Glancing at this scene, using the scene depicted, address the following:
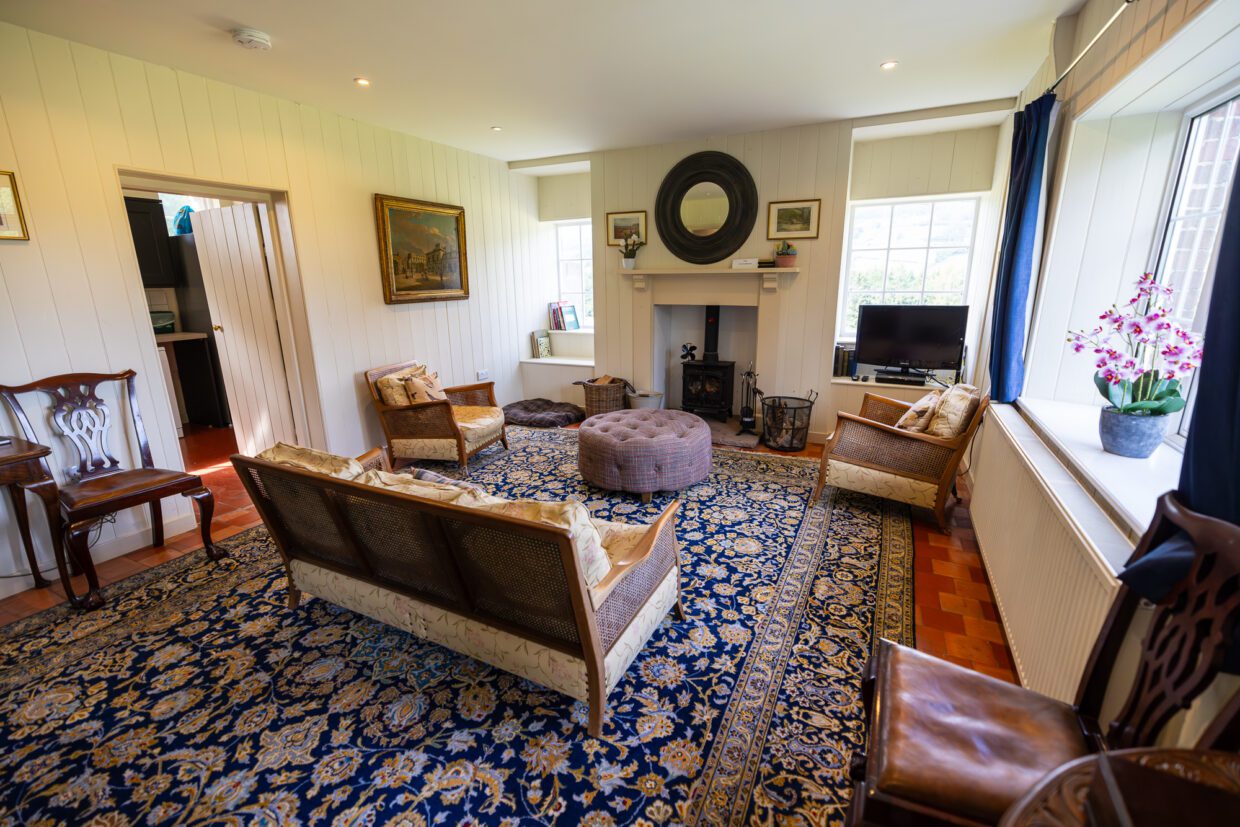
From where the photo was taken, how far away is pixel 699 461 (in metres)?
3.60

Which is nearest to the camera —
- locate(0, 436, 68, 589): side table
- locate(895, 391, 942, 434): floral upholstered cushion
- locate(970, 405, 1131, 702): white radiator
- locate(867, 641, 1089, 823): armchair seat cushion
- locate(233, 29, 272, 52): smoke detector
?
locate(867, 641, 1089, 823): armchair seat cushion

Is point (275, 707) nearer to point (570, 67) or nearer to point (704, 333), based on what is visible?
point (570, 67)

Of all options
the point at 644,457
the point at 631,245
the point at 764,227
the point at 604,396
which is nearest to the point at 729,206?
the point at 764,227

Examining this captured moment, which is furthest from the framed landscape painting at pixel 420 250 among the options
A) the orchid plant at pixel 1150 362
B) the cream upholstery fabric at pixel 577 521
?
the orchid plant at pixel 1150 362

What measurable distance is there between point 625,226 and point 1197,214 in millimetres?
3937

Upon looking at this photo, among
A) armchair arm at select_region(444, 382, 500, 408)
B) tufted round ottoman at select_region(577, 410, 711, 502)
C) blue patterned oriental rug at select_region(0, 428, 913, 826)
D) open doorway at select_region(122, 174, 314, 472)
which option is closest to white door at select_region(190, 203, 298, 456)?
open doorway at select_region(122, 174, 314, 472)

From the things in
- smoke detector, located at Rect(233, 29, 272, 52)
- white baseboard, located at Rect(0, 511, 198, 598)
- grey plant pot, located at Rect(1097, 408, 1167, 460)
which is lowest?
white baseboard, located at Rect(0, 511, 198, 598)

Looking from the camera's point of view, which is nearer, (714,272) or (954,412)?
(954,412)

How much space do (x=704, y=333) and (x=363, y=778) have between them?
462 centimetres

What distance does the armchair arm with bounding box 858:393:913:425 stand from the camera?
364 cm

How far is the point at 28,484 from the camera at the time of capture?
2359 mm

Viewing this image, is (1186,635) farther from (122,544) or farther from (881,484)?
(122,544)

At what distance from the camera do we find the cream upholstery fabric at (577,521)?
5.17ft

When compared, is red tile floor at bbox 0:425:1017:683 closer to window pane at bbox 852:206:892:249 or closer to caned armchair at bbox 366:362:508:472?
caned armchair at bbox 366:362:508:472
